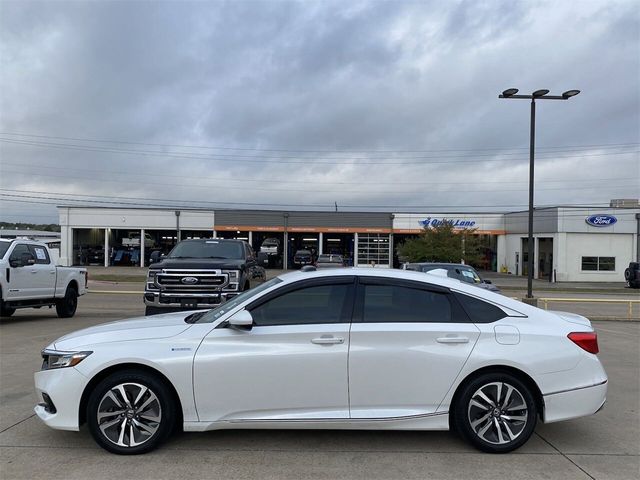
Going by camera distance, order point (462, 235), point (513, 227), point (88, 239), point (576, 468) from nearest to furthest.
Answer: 1. point (576, 468)
2. point (462, 235)
3. point (513, 227)
4. point (88, 239)

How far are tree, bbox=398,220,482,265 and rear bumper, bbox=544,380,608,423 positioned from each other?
128 ft

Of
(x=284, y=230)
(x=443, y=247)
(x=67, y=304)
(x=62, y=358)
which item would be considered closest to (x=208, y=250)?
(x=67, y=304)

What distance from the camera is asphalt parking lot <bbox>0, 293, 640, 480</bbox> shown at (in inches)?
158

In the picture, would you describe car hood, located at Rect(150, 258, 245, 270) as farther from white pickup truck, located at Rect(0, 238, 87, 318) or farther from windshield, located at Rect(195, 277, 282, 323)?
windshield, located at Rect(195, 277, 282, 323)

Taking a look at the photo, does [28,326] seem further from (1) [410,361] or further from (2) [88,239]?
(2) [88,239]

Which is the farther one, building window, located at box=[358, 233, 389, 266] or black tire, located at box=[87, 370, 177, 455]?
building window, located at box=[358, 233, 389, 266]

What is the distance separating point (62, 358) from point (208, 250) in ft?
24.8

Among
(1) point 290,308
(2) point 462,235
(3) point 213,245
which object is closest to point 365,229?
(2) point 462,235

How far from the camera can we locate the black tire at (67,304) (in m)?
13.7

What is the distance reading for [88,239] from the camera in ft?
196

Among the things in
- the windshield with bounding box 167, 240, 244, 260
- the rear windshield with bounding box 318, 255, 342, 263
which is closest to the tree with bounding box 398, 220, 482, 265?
the rear windshield with bounding box 318, 255, 342, 263

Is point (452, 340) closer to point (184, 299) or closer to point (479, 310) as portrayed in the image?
point (479, 310)

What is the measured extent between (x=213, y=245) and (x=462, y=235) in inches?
1405

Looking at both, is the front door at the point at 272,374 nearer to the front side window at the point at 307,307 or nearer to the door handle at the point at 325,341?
the door handle at the point at 325,341
